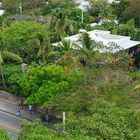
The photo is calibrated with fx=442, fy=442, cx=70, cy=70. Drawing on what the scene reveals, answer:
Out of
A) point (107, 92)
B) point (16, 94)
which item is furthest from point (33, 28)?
point (107, 92)

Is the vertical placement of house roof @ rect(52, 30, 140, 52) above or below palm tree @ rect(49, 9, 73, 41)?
below

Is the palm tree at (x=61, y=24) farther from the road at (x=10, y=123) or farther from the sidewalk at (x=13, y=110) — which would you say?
the road at (x=10, y=123)

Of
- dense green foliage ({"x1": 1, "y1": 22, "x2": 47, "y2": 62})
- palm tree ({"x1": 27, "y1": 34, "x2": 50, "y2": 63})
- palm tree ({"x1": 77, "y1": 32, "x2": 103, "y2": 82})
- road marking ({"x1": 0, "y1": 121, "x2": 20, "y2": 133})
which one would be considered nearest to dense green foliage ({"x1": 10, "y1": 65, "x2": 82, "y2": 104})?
palm tree ({"x1": 77, "y1": 32, "x2": 103, "y2": 82})

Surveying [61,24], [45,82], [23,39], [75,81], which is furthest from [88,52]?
[23,39]

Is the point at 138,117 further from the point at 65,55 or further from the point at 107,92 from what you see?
the point at 65,55

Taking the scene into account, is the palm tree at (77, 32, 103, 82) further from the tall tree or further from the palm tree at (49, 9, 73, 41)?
the tall tree
